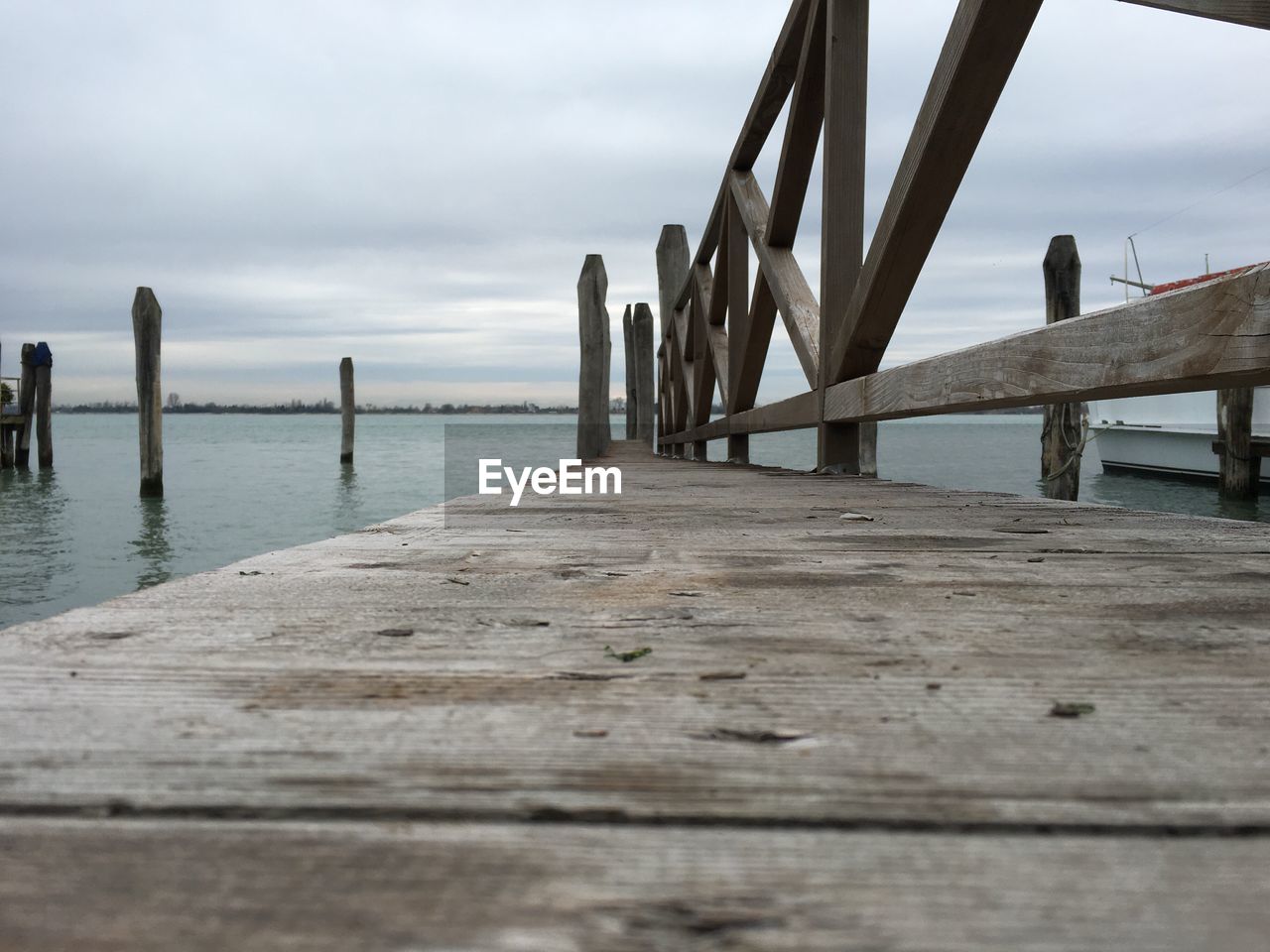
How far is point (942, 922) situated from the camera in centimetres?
31

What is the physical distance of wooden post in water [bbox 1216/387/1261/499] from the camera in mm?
9844

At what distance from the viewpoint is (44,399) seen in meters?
16.2

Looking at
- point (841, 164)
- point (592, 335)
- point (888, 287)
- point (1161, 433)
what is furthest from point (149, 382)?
point (1161, 433)

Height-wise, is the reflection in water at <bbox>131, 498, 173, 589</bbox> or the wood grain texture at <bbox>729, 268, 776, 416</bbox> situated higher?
the wood grain texture at <bbox>729, 268, 776, 416</bbox>

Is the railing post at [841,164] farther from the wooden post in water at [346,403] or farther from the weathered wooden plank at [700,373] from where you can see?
the wooden post in water at [346,403]

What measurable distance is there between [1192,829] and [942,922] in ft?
0.46

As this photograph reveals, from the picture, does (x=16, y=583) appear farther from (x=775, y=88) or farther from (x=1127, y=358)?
(x=1127, y=358)

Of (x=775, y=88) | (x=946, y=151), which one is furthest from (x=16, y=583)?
(x=946, y=151)

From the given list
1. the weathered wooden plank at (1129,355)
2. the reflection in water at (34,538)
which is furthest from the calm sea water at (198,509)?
the weathered wooden plank at (1129,355)

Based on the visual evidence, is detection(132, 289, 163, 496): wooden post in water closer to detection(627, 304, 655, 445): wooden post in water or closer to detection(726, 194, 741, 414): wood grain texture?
detection(627, 304, 655, 445): wooden post in water

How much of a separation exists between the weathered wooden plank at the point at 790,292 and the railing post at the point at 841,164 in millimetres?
129

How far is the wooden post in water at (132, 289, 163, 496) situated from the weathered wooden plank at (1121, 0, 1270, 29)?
1033 centimetres

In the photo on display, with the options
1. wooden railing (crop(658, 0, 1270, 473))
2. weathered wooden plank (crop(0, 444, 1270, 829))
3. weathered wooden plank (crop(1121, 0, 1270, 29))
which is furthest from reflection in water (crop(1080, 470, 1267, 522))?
weathered wooden plank (crop(0, 444, 1270, 829))

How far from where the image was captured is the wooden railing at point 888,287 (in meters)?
1.12
